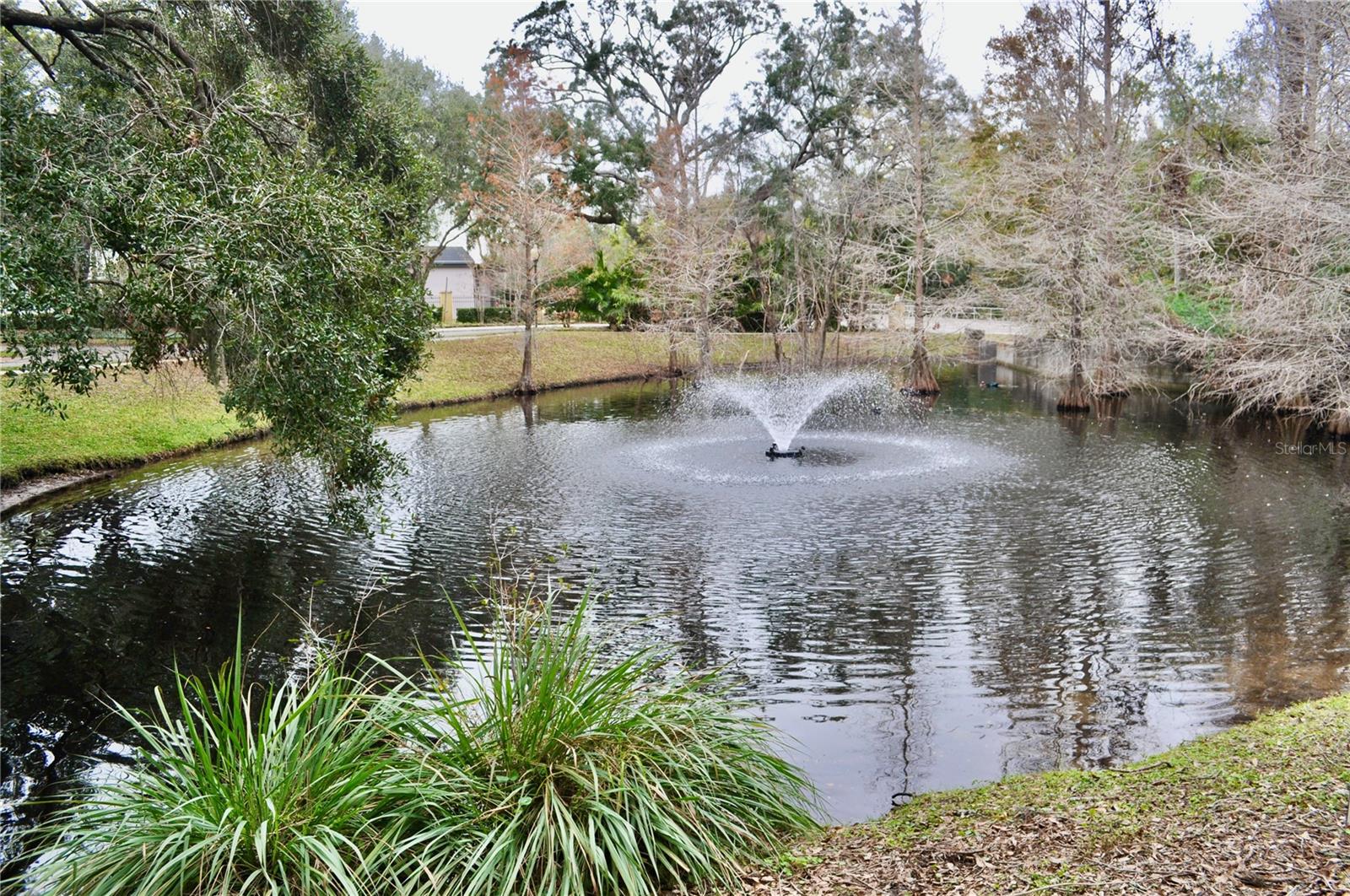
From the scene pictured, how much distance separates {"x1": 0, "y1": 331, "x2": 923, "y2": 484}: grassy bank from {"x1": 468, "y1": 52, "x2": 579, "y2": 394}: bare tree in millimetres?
1192

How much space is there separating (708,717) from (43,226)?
6.47 m

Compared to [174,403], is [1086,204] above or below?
above

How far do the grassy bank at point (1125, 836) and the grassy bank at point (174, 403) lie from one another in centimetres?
925

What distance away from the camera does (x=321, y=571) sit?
10.0 metres

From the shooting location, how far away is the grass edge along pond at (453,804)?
3.59 metres

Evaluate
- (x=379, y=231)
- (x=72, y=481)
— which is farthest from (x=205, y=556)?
(x=72, y=481)

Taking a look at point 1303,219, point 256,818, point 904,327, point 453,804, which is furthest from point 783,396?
point 256,818

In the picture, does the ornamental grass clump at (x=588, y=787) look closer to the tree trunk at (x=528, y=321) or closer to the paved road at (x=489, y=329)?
the tree trunk at (x=528, y=321)

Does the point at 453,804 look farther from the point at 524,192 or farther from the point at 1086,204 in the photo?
the point at 524,192

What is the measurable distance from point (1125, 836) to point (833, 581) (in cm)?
570

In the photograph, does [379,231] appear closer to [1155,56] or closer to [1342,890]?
[1342,890]

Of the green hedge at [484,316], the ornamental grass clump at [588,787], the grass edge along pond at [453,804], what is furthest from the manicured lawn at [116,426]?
the green hedge at [484,316]

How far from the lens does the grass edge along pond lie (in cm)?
359

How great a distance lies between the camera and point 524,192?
1058 inches
